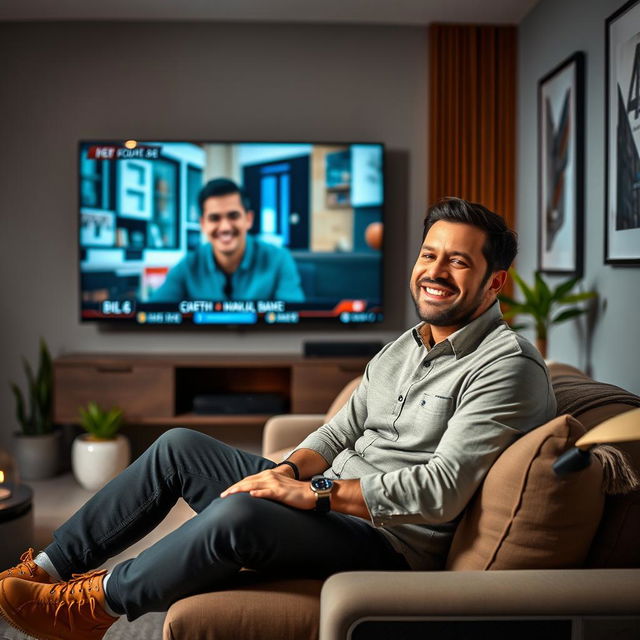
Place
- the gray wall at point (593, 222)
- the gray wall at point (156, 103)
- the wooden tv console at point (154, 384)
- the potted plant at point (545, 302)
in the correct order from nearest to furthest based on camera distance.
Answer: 1. the gray wall at point (593, 222)
2. the potted plant at point (545, 302)
3. the wooden tv console at point (154, 384)
4. the gray wall at point (156, 103)

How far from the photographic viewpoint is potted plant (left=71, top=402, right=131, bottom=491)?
399 centimetres

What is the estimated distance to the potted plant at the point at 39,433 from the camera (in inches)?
166

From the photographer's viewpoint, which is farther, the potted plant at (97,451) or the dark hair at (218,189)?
the dark hair at (218,189)

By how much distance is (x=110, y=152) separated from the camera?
4195 mm

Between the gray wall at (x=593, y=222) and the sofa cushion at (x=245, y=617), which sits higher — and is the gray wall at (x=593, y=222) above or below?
above

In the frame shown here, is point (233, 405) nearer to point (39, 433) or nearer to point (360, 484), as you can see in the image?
point (39, 433)

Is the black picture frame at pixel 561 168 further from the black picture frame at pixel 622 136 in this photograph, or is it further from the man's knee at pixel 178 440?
the man's knee at pixel 178 440

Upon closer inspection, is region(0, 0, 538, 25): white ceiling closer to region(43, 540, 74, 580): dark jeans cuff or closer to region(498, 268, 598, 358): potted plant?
region(498, 268, 598, 358): potted plant

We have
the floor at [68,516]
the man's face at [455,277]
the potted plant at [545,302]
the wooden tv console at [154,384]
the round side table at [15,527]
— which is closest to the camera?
the man's face at [455,277]

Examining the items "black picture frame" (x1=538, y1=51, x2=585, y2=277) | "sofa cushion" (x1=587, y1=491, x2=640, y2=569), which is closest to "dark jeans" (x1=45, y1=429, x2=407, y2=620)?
"sofa cushion" (x1=587, y1=491, x2=640, y2=569)

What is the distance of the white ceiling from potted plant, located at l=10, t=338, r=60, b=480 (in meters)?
1.67

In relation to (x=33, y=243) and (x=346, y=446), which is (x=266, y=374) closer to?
(x=33, y=243)

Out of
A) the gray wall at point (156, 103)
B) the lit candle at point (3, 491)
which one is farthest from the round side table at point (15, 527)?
the gray wall at point (156, 103)

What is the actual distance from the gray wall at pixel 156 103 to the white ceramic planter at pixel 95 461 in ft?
2.07
